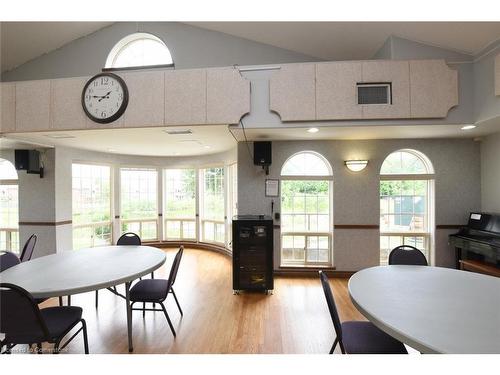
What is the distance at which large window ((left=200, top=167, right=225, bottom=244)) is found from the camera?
5.54 m

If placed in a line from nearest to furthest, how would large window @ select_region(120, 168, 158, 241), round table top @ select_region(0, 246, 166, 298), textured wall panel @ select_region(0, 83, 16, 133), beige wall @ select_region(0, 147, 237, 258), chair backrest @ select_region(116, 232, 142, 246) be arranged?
round table top @ select_region(0, 246, 166, 298), chair backrest @ select_region(116, 232, 142, 246), textured wall panel @ select_region(0, 83, 16, 133), beige wall @ select_region(0, 147, 237, 258), large window @ select_region(120, 168, 158, 241)

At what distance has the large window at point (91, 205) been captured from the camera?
4984 mm

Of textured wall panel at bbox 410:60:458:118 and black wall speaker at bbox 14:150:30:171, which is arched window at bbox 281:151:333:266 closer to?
textured wall panel at bbox 410:60:458:118

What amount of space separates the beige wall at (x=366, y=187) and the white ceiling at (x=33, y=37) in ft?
11.2

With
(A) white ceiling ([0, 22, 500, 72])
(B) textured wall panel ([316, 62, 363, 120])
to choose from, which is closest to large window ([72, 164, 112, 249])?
(A) white ceiling ([0, 22, 500, 72])

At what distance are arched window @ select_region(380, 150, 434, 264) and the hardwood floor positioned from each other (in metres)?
1.30

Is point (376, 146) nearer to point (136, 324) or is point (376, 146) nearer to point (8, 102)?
point (136, 324)

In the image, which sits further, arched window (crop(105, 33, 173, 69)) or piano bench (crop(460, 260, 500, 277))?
arched window (crop(105, 33, 173, 69))

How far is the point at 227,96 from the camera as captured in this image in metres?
3.04

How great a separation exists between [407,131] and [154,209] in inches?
224

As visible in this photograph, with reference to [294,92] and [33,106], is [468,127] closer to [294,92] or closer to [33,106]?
[294,92]

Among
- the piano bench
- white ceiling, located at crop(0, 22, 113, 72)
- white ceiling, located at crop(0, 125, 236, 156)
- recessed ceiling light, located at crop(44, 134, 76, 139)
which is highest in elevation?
white ceiling, located at crop(0, 22, 113, 72)

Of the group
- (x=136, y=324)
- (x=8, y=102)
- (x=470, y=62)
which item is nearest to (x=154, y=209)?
(x=8, y=102)
